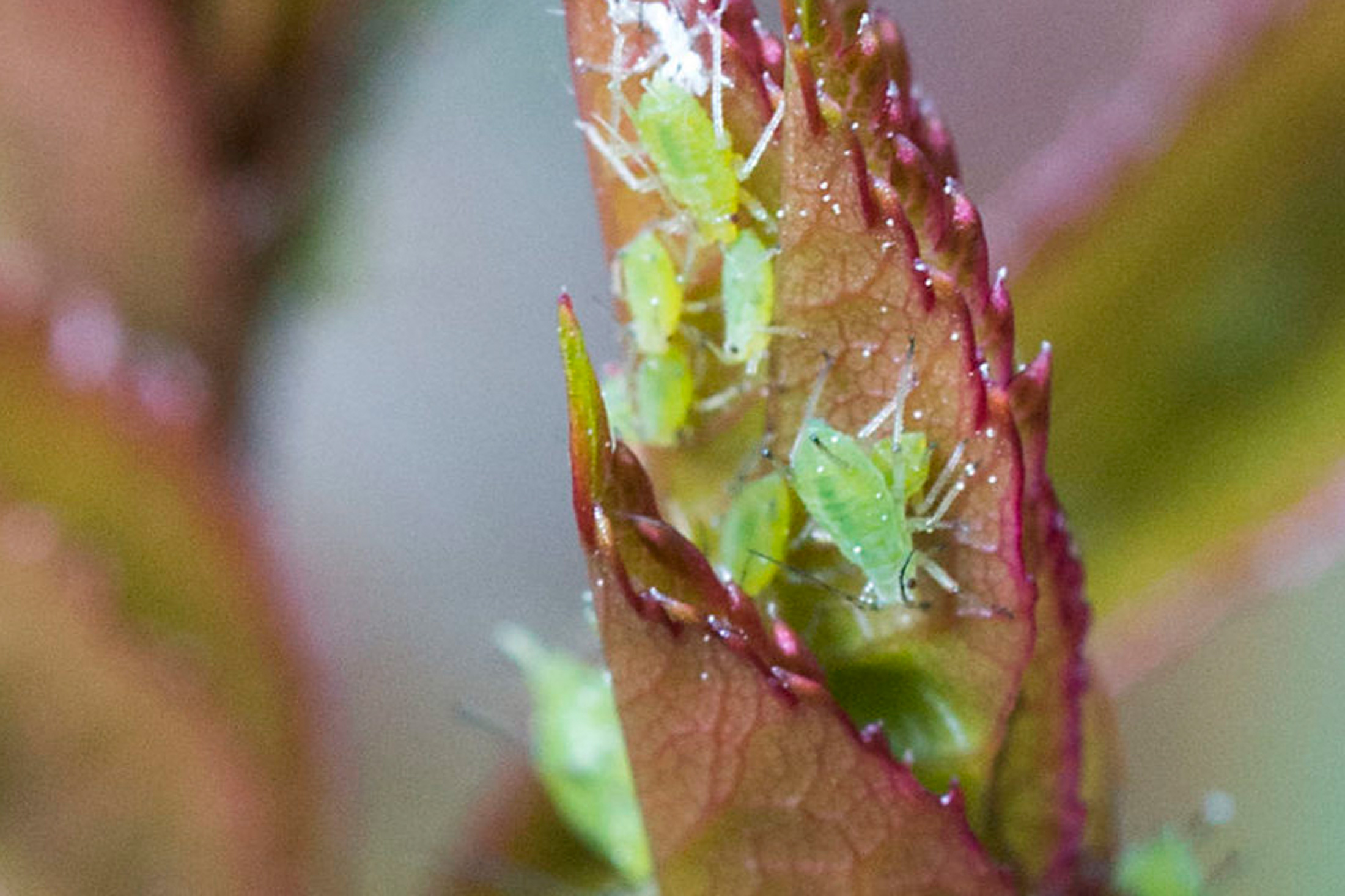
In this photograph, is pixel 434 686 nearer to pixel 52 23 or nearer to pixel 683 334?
pixel 52 23

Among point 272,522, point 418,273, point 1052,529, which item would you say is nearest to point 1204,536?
point 1052,529

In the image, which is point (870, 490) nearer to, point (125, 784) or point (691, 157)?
point (691, 157)

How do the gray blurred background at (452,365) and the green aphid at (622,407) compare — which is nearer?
the green aphid at (622,407)

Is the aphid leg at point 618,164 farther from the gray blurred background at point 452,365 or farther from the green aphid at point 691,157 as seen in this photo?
the gray blurred background at point 452,365

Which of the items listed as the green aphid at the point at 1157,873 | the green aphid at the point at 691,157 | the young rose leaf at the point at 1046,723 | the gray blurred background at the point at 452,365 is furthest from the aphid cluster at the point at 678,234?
the gray blurred background at the point at 452,365

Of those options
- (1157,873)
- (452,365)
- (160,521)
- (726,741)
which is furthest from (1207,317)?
(452,365)

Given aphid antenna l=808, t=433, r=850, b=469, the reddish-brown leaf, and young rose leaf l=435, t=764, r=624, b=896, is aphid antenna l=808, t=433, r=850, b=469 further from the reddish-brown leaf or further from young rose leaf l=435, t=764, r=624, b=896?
young rose leaf l=435, t=764, r=624, b=896
